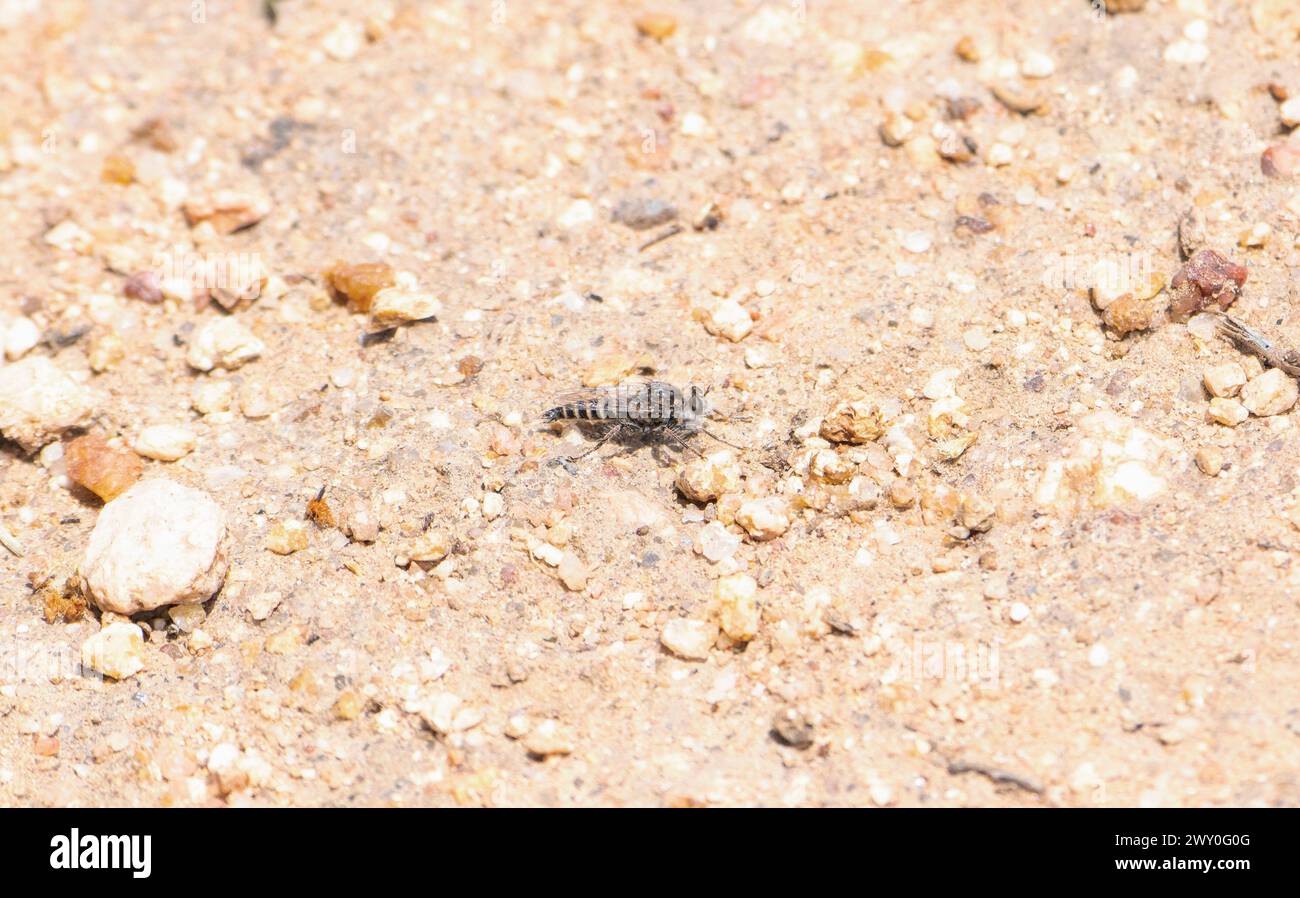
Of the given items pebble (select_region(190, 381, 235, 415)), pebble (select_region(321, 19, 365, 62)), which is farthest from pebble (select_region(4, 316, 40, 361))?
pebble (select_region(321, 19, 365, 62))

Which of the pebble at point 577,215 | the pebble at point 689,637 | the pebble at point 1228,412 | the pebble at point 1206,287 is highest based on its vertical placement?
the pebble at point 1206,287

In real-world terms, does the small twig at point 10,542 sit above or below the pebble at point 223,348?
below

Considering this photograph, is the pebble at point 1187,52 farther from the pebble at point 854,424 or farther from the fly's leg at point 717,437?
the fly's leg at point 717,437

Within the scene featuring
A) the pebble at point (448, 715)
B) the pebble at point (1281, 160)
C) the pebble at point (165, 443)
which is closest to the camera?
the pebble at point (448, 715)

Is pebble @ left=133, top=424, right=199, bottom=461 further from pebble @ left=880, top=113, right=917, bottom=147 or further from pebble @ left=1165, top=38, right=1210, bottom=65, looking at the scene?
pebble @ left=1165, top=38, right=1210, bottom=65

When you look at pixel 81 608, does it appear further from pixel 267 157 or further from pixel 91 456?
pixel 267 157

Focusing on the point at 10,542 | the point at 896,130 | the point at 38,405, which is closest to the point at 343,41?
the point at 38,405

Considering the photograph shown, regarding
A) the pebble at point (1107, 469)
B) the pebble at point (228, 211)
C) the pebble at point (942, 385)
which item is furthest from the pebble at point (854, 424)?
the pebble at point (228, 211)
